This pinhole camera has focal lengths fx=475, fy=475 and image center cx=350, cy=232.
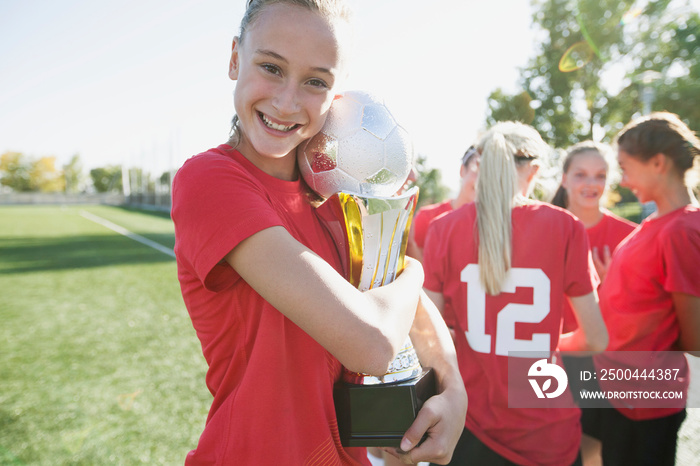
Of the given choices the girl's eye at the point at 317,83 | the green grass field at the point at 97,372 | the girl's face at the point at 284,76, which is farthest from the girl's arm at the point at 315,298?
the green grass field at the point at 97,372

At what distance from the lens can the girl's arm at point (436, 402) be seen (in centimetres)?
122

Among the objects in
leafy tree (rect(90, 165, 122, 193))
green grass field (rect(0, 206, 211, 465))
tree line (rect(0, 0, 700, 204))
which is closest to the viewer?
green grass field (rect(0, 206, 211, 465))

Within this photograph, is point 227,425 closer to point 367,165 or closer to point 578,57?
point 367,165

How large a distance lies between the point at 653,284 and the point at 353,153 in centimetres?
231

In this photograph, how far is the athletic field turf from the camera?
3.93 meters

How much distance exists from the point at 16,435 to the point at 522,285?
14.3 ft

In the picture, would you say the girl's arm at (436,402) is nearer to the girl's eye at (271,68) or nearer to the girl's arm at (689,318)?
the girl's eye at (271,68)

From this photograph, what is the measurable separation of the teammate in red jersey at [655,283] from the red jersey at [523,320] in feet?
1.87

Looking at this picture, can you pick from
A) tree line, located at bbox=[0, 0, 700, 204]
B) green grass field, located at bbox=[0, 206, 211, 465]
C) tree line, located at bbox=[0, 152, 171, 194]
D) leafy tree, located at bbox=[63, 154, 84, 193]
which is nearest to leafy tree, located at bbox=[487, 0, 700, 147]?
tree line, located at bbox=[0, 0, 700, 204]

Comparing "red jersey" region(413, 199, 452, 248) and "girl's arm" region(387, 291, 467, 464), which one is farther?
"red jersey" region(413, 199, 452, 248)

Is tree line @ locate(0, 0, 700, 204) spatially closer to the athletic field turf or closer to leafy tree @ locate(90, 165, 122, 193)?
the athletic field turf

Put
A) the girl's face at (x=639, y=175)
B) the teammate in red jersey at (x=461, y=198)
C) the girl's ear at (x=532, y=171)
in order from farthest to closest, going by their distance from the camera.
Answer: the teammate in red jersey at (x=461, y=198), the girl's face at (x=639, y=175), the girl's ear at (x=532, y=171)

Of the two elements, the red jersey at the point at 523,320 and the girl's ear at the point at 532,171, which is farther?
the girl's ear at the point at 532,171

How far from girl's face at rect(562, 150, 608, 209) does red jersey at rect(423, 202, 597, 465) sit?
1.74 m
